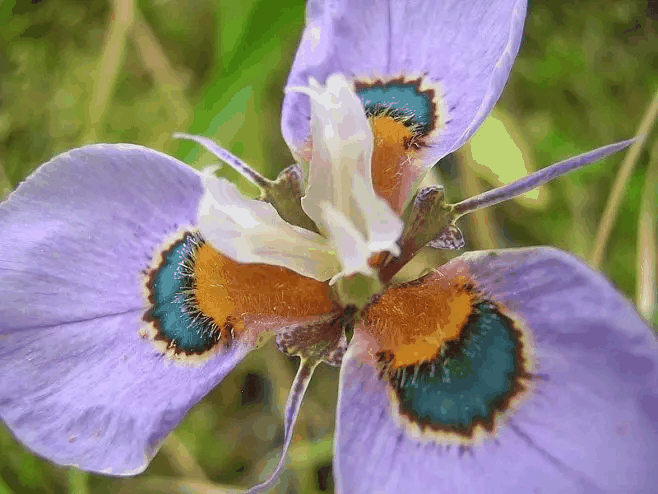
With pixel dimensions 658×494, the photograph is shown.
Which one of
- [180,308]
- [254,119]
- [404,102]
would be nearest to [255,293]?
[180,308]

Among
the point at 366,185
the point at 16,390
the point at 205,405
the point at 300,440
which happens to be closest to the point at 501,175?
the point at 300,440

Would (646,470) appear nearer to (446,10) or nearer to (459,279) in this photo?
(459,279)

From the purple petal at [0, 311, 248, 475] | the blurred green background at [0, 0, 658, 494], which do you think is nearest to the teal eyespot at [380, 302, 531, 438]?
the purple petal at [0, 311, 248, 475]

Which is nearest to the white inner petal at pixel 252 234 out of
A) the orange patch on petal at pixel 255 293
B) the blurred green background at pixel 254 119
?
the orange patch on petal at pixel 255 293

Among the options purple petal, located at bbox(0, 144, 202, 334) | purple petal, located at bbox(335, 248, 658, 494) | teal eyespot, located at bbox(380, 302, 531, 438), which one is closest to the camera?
purple petal, located at bbox(335, 248, 658, 494)

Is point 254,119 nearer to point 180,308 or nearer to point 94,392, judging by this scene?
point 180,308

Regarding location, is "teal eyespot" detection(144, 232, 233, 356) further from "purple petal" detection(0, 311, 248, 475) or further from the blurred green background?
the blurred green background
